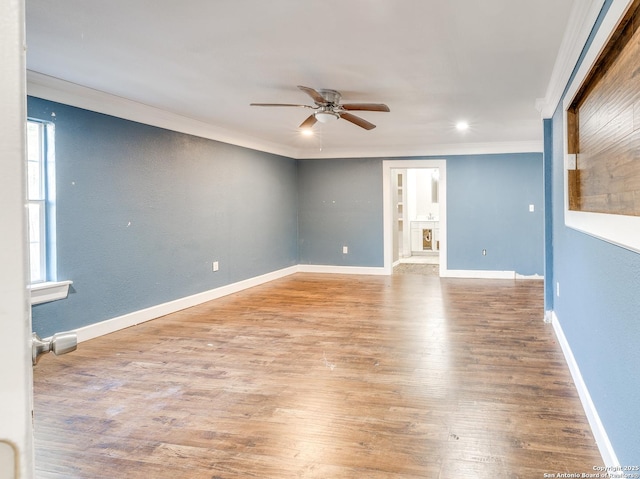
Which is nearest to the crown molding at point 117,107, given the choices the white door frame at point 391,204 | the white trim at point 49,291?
the white trim at point 49,291

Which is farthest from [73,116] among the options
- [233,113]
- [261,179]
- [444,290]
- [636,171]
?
[444,290]

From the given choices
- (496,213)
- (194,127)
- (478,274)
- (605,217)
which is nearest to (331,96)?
(194,127)

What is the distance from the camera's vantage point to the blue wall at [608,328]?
147 cm

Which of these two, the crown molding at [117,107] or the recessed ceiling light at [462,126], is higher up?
the recessed ceiling light at [462,126]

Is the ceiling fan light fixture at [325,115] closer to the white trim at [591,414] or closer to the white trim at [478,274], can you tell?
the white trim at [591,414]

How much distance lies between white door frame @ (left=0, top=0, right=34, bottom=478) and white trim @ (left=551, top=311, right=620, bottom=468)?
2020mm

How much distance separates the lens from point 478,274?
22.9 feet

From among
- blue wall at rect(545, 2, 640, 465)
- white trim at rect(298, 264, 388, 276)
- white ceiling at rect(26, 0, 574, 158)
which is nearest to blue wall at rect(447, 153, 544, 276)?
white trim at rect(298, 264, 388, 276)

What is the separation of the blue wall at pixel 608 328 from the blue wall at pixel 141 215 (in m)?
3.78

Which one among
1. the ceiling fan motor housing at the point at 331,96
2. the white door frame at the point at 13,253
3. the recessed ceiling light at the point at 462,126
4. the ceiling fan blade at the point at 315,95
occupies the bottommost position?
the white door frame at the point at 13,253

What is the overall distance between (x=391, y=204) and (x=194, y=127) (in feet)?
12.0

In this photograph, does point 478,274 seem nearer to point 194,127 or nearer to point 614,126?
point 194,127

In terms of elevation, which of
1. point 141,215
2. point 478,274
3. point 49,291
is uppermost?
point 141,215

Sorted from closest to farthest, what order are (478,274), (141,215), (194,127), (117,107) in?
(117,107) → (141,215) → (194,127) → (478,274)
